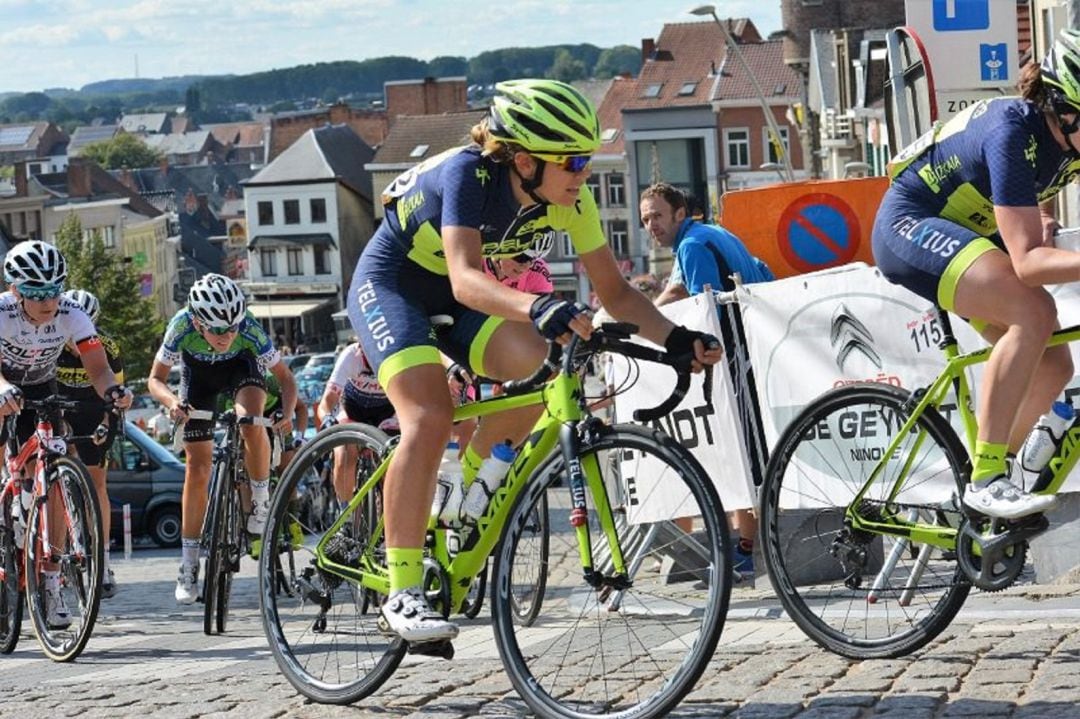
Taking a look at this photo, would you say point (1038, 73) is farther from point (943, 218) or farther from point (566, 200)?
point (566, 200)

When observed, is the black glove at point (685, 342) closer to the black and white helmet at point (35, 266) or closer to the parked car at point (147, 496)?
the black and white helmet at point (35, 266)

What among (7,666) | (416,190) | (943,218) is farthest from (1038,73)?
(7,666)

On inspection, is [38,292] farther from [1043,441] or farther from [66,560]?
[1043,441]

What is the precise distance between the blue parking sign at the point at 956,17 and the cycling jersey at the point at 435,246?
24.9 feet

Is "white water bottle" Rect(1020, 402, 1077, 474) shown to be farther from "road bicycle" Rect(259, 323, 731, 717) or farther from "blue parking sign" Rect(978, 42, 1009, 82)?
"blue parking sign" Rect(978, 42, 1009, 82)

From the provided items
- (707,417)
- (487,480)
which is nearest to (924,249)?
(487,480)

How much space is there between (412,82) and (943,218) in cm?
13911

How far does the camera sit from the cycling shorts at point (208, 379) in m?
12.4

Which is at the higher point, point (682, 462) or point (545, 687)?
point (682, 462)

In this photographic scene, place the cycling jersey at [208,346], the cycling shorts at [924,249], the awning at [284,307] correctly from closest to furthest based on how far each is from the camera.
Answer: the cycling shorts at [924,249]
the cycling jersey at [208,346]
the awning at [284,307]

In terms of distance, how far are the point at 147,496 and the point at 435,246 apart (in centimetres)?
2246

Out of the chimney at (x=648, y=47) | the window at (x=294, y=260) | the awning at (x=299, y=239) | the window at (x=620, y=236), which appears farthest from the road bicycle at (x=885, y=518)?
the window at (x=294, y=260)

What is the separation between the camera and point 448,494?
6449mm

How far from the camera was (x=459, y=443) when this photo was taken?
22.9 feet
